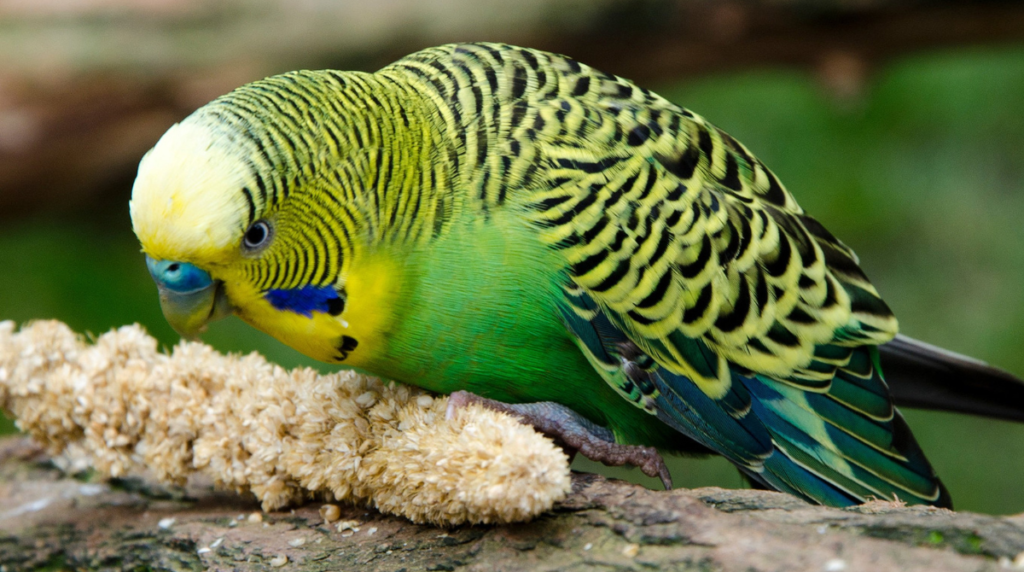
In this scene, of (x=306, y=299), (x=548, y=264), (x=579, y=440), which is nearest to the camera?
(x=306, y=299)

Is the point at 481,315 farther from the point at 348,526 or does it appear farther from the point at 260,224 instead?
the point at 348,526

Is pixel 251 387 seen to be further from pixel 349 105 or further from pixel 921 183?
pixel 921 183

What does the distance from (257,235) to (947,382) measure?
2.32 meters

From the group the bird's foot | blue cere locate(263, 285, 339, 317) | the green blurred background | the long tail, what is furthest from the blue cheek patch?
the green blurred background

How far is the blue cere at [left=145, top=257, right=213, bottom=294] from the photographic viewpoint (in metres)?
2.20

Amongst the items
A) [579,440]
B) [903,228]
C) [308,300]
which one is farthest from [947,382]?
[903,228]

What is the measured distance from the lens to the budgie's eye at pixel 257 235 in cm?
218

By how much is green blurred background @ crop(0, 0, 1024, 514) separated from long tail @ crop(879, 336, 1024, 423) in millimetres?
3087

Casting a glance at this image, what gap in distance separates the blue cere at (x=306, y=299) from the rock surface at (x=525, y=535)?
26.0 inches

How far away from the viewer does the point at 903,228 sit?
699 cm

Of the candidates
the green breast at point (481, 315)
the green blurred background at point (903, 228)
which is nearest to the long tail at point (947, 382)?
the green breast at point (481, 315)

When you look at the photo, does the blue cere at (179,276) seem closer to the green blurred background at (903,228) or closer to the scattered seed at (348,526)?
the scattered seed at (348,526)

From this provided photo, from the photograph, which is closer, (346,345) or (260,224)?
(260,224)

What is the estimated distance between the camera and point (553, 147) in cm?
257
